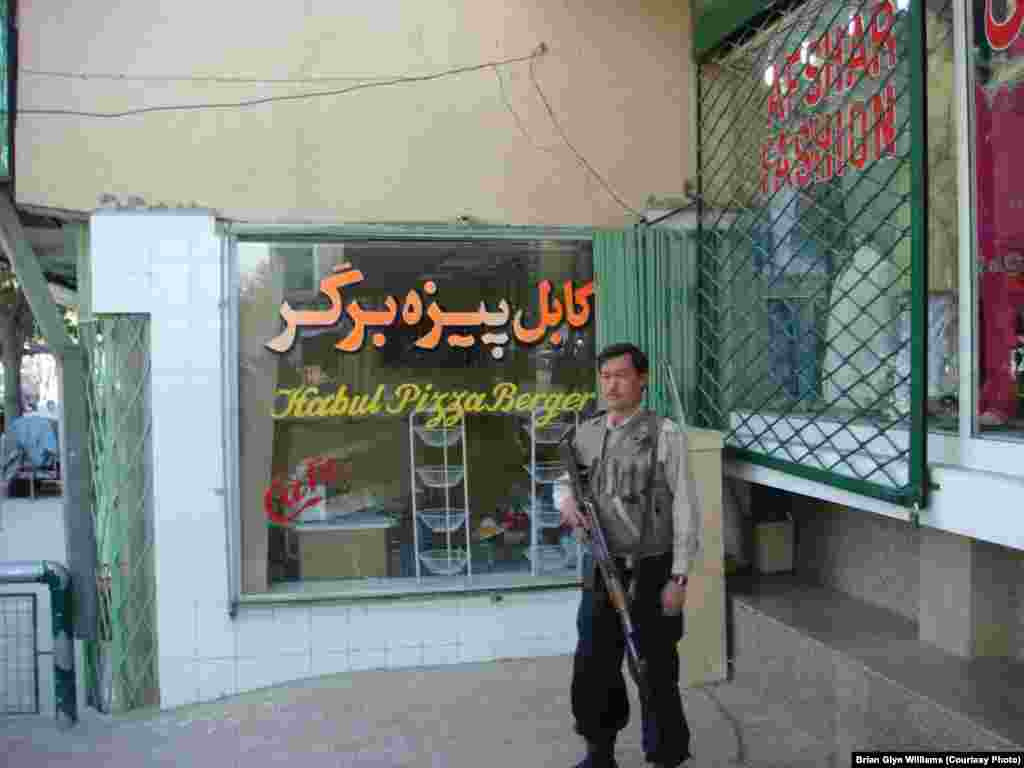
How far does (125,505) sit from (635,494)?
2946 mm

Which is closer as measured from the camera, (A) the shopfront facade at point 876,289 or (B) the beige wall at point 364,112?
(A) the shopfront facade at point 876,289

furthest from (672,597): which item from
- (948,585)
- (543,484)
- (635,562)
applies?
(543,484)

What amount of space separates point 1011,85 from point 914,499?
5.44 feet

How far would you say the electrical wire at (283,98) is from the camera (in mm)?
4922

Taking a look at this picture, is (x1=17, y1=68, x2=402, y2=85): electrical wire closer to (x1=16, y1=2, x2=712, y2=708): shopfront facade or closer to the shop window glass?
(x1=16, y1=2, x2=712, y2=708): shopfront facade

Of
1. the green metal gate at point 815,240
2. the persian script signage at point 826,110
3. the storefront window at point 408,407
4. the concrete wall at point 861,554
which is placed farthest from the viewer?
the storefront window at point 408,407

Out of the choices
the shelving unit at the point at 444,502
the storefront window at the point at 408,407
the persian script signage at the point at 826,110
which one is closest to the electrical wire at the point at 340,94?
the storefront window at the point at 408,407

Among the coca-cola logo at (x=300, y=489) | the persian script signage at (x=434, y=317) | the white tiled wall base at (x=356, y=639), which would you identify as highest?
the persian script signage at (x=434, y=317)

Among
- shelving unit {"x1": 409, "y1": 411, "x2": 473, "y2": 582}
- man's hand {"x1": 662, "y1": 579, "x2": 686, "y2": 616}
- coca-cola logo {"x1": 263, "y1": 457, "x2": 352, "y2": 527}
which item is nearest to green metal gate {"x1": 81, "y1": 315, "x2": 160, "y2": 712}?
coca-cola logo {"x1": 263, "y1": 457, "x2": 352, "y2": 527}

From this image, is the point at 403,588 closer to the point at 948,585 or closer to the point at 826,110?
the point at 948,585

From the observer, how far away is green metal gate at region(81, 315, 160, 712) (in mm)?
4953

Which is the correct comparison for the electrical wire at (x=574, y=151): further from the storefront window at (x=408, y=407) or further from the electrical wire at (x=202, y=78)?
the electrical wire at (x=202, y=78)

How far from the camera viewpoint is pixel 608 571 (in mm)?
3428

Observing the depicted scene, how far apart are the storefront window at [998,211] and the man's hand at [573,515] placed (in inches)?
61.7
